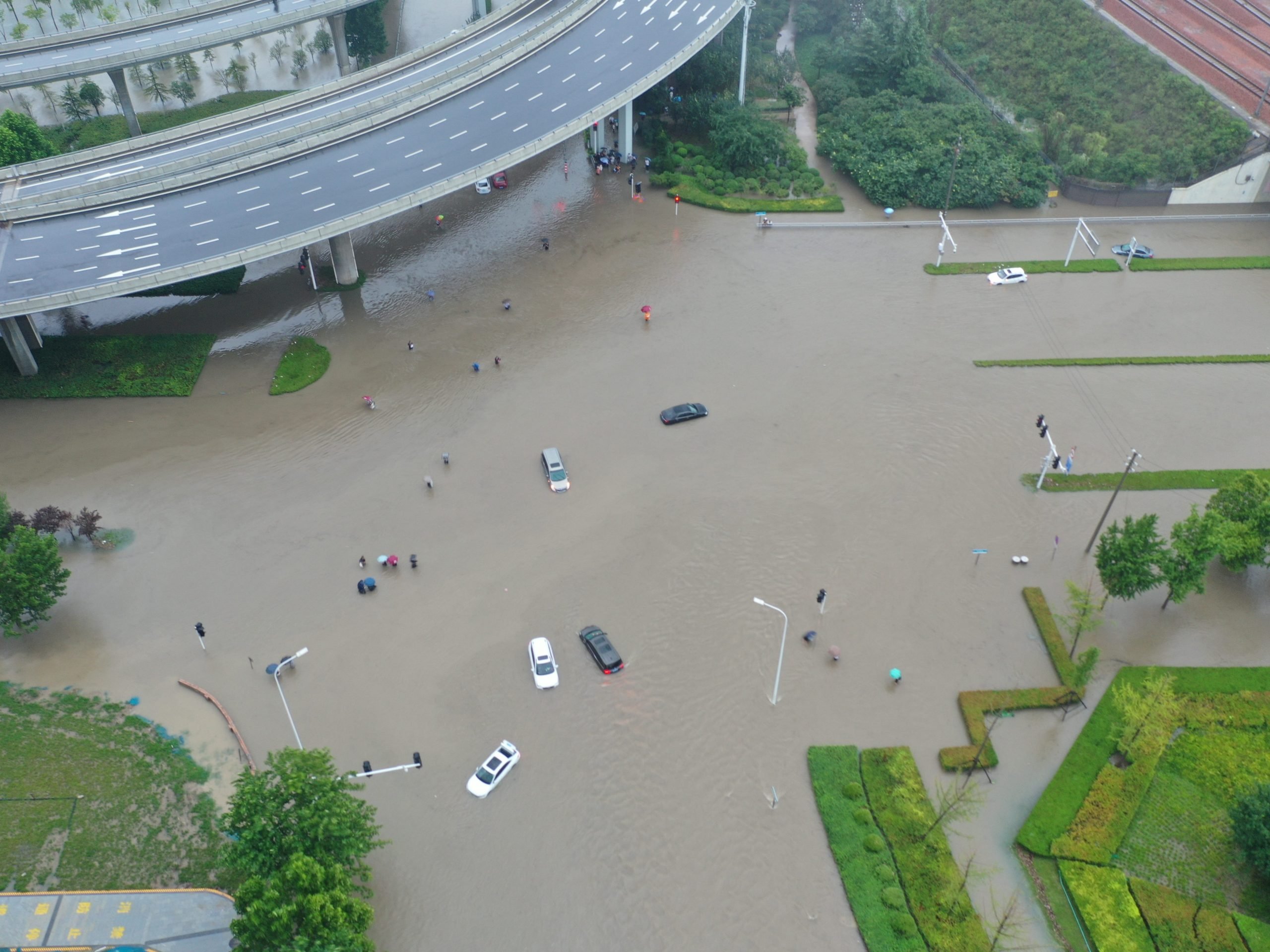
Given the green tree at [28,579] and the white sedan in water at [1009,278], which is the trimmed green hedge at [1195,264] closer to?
the white sedan in water at [1009,278]

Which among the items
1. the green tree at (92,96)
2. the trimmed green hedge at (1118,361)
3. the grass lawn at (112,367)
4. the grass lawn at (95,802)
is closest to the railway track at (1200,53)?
the trimmed green hedge at (1118,361)

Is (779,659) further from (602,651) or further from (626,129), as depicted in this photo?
(626,129)

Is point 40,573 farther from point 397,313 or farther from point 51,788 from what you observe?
point 397,313

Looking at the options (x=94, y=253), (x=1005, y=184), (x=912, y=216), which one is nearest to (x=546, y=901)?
(x=94, y=253)

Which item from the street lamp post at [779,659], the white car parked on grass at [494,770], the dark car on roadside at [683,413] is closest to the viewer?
the white car parked on grass at [494,770]

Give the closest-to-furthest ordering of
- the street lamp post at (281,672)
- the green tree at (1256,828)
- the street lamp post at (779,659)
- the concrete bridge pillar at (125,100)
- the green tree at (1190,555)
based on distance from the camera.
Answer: the green tree at (1256,828)
the street lamp post at (281,672)
the street lamp post at (779,659)
the green tree at (1190,555)
the concrete bridge pillar at (125,100)

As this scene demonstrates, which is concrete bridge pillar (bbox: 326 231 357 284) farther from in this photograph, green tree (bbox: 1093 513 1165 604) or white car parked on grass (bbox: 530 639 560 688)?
green tree (bbox: 1093 513 1165 604)
